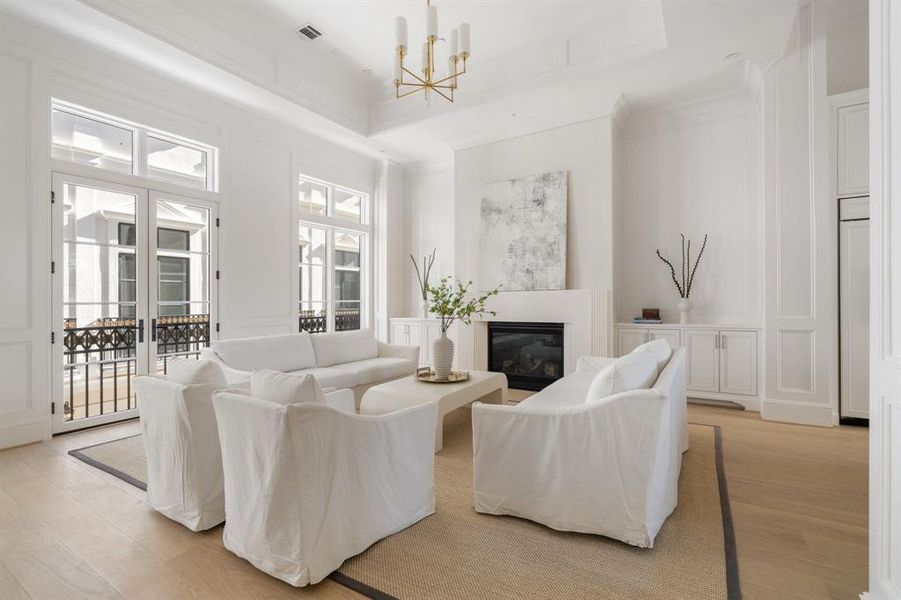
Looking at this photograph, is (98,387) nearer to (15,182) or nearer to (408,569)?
(15,182)

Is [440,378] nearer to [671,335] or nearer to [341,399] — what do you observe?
[341,399]

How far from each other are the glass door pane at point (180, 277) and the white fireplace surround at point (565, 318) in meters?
3.26

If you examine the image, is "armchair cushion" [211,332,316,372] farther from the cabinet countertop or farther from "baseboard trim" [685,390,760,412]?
"baseboard trim" [685,390,760,412]

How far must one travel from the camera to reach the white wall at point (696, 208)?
15.6 feet

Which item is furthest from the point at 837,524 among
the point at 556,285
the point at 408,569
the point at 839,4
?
the point at 839,4

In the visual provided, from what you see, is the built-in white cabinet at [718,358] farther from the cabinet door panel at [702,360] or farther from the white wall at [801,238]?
the white wall at [801,238]

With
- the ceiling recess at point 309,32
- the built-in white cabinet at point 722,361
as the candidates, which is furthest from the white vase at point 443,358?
the ceiling recess at point 309,32

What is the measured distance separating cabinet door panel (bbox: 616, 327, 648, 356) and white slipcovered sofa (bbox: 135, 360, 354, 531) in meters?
3.74

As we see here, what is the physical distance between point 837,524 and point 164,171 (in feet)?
19.7

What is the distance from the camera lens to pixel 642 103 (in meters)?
5.03

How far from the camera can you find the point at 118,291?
4.10 metres

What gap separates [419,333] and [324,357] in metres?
2.29

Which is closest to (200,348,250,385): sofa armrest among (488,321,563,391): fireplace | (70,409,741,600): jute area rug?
(70,409,741,600): jute area rug

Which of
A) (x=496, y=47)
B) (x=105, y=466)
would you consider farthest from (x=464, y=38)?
(x=105, y=466)
